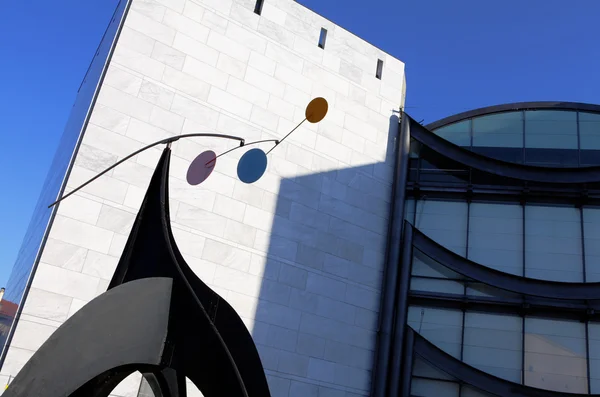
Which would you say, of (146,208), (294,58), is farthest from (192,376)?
(294,58)

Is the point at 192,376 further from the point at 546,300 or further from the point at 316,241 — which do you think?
the point at 546,300

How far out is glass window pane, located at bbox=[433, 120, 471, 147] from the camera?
902 inches

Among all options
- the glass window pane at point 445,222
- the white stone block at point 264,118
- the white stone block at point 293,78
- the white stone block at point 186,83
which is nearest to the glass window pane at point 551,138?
the glass window pane at point 445,222

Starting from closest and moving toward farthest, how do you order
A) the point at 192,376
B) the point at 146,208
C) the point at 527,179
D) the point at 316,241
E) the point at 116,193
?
the point at 192,376 < the point at 146,208 < the point at 116,193 < the point at 316,241 < the point at 527,179

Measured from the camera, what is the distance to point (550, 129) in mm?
22359

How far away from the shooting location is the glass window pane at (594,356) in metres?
18.3

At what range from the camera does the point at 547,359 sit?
62.1ft

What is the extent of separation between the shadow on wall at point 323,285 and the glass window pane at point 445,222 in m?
2.10

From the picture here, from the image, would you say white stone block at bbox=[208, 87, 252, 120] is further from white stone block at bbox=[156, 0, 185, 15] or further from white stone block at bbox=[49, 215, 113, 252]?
white stone block at bbox=[49, 215, 113, 252]

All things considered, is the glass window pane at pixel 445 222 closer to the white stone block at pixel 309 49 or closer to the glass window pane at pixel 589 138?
the glass window pane at pixel 589 138

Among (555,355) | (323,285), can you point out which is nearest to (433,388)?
(555,355)

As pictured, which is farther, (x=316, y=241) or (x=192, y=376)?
(x=316, y=241)

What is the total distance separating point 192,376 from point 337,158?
12.5m

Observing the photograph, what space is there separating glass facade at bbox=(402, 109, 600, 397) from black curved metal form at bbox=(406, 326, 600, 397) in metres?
0.19
